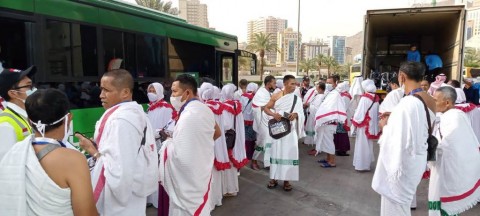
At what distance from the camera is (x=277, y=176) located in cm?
573

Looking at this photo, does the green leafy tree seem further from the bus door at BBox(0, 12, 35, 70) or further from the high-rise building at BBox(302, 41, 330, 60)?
the high-rise building at BBox(302, 41, 330, 60)

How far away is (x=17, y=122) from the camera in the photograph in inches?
102

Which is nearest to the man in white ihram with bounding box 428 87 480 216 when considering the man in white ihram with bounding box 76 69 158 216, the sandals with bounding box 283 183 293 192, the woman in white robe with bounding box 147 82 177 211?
the sandals with bounding box 283 183 293 192

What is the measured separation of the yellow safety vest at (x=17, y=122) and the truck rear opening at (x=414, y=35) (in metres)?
9.40

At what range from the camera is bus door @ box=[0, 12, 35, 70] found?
4.49 metres

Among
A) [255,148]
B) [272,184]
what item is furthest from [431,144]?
[255,148]

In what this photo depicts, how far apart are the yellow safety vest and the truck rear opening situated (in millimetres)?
9404

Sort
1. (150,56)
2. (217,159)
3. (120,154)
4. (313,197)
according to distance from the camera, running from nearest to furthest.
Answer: (120,154) → (217,159) → (313,197) → (150,56)

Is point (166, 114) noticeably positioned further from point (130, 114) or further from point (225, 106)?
point (130, 114)

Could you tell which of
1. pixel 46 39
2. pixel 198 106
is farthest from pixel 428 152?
pixel 46 39

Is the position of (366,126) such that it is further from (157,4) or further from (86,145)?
(157,4)

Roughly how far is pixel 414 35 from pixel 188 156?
571 inches

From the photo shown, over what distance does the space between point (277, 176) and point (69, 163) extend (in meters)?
4.19

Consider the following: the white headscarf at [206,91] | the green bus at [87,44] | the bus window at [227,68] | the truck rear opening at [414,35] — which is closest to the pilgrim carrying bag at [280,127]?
the white headscarf at [206,91]
